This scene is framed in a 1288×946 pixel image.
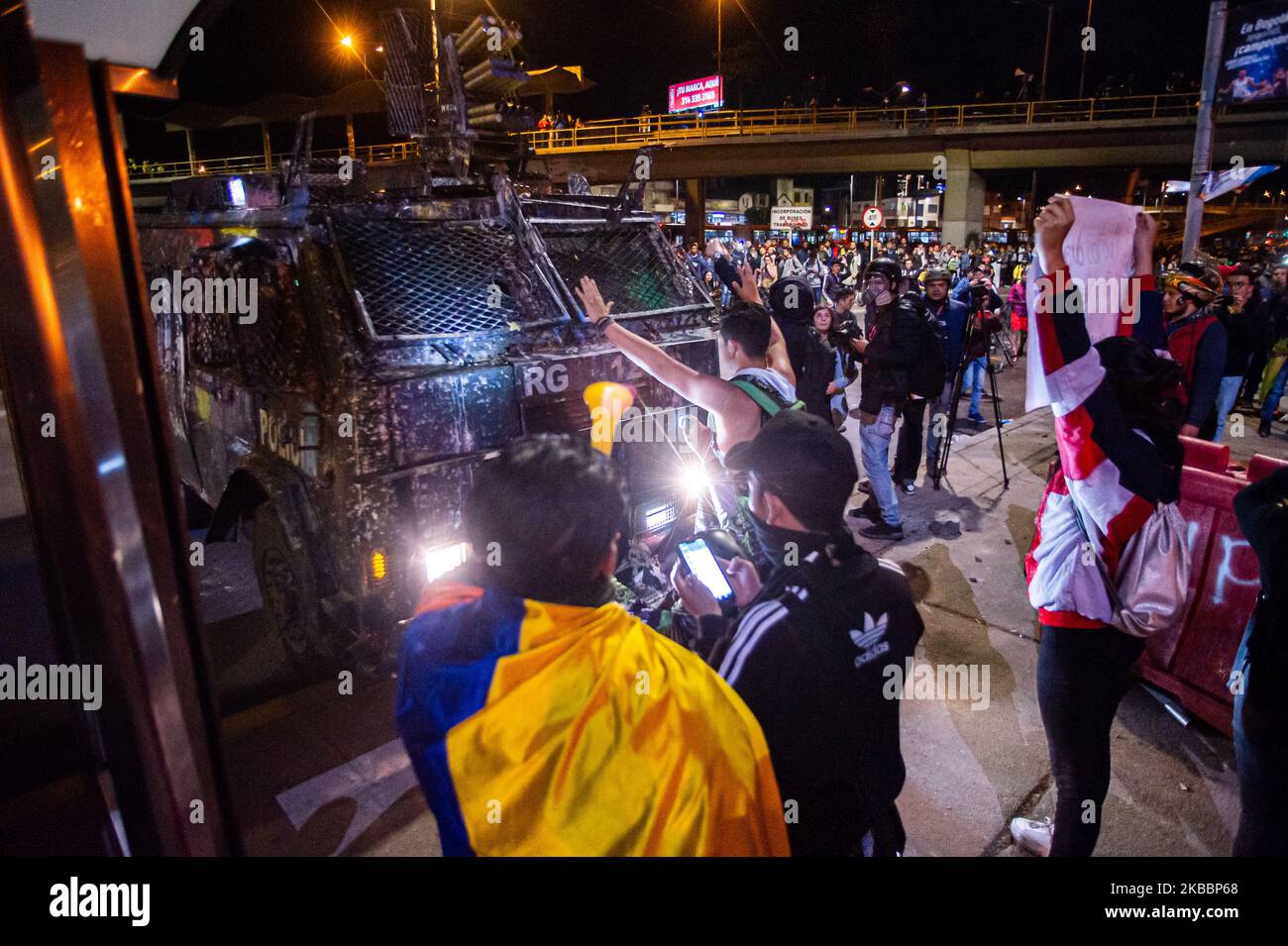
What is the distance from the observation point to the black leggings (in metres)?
2.46

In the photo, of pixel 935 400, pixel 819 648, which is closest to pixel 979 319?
pixel 935 400

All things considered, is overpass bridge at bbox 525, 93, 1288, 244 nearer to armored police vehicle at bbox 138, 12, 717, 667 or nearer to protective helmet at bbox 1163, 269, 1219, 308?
protective helmet at bbox 1163, 269, 1219, 308

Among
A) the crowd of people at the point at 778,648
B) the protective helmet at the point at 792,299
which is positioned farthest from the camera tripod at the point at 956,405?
the crowd of people at the point at 778,648

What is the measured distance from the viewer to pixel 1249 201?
173 feet

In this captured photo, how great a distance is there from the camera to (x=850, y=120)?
103 ft

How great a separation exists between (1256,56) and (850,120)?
22.2 meters

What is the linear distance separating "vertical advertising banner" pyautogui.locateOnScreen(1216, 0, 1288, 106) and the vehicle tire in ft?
45.8

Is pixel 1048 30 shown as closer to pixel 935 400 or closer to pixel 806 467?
pixel 935 400

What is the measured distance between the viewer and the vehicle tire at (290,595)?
3.70 metres

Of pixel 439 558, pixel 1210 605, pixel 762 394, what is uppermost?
pixel 762 394

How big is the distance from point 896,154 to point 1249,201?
3977 centimetres

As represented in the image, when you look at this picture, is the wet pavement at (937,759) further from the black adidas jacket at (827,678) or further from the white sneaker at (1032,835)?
the black adidas jacket at (827,678)

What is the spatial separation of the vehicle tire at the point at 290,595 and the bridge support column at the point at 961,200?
32857 millimetres

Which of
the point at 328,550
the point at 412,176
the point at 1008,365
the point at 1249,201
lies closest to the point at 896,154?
the point at 1008,365
